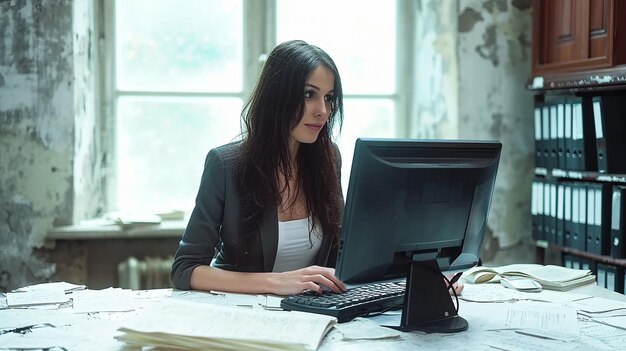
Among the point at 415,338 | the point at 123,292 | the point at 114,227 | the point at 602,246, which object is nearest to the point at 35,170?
the point at 114,227

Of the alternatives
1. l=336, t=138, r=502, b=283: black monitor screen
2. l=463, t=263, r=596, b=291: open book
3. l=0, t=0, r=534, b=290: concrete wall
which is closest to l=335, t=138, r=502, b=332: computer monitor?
l=336, t=138, r=502, b=283: black monitor screen

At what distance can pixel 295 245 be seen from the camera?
6.93 feet

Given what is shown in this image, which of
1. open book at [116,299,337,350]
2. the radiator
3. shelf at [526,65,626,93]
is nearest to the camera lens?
open book at [116,299,337,350]

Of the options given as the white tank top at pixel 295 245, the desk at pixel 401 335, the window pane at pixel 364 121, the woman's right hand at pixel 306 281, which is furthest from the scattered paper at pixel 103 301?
the window pane at pixel 364 121

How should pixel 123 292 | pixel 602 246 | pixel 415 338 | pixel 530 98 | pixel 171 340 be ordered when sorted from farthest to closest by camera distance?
1. pixel 530 98
2. pixel 602 246
3. pixel 123 292
4. pixel 415 338
5. pixel 171 340

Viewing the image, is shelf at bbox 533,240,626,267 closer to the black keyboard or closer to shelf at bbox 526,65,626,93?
shelf at bbox 526,65,626,93

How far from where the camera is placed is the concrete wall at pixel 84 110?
119 inches

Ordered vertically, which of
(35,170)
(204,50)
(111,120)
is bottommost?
(35,170)

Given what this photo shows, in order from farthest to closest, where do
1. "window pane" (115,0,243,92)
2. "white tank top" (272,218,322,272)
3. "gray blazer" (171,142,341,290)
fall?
"window pane" (115,0,243,92)
"white tank top" (272,218,322,272)
"gray blazer" (171,142,341,290)

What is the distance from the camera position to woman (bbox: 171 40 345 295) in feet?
6.55

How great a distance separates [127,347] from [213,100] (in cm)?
229

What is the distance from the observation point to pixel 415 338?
4.81 ft

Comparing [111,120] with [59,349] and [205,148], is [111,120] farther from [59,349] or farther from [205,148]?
[59,349]

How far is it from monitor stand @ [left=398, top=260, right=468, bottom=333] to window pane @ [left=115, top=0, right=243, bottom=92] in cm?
216
